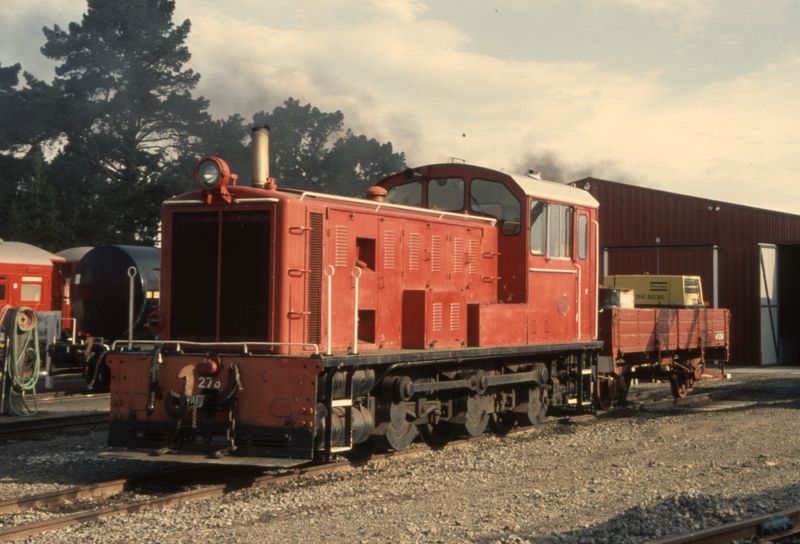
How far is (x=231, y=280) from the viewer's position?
876 centimetres

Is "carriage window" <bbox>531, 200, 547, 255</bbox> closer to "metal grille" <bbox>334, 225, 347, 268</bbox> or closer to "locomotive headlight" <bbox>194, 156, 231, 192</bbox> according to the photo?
"metal grille" <bbox>334, 225, 347, 268</bbox>

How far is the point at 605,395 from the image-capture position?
1477 centimetres

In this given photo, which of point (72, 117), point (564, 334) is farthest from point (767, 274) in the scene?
point (72, 117)

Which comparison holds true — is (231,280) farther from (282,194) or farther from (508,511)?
(508,511)

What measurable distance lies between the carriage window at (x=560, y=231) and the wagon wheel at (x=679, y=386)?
6.11 m

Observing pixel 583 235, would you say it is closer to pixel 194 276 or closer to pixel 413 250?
pixel 413 250

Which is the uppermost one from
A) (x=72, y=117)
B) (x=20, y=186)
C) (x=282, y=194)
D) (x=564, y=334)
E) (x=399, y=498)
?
(x=72, y=117)

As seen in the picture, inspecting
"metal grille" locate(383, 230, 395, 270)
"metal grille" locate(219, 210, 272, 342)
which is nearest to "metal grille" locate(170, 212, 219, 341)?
"metal grille" locate(219, 210, 272, 342)

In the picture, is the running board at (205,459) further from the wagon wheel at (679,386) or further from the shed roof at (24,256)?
the shed roof at (24,256)

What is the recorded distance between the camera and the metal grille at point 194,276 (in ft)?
29.0

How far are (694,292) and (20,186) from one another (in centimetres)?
2756

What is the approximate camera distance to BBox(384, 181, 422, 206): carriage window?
11.5 m

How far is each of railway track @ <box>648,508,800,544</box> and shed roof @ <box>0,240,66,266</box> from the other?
19333 millimetres

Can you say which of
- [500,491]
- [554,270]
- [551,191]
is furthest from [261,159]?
[554,270]
